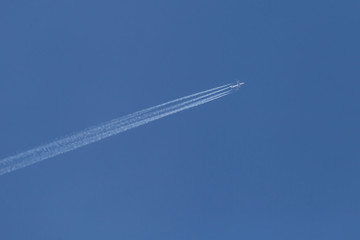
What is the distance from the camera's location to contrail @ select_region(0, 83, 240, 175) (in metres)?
19.4

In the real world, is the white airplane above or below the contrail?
above

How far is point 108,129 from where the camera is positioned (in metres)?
20.2

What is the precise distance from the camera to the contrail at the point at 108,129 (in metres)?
19.4

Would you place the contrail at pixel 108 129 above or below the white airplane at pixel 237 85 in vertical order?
below

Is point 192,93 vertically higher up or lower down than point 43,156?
higher up

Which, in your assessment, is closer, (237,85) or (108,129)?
(108,129)

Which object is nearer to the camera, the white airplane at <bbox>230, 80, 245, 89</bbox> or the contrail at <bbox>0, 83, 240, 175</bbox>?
the contrail at <bbox>0, 83, 240, 175</bbox>

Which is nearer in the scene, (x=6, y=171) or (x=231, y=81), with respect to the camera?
(x=6, y=171)

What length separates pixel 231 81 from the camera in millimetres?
20875

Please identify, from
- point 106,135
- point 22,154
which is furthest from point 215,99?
point 22,154

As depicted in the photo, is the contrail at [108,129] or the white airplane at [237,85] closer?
the contrail at [108,129]

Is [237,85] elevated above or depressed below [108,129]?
above

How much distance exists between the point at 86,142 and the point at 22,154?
2.34 meters

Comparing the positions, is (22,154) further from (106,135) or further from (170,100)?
(170,100)
